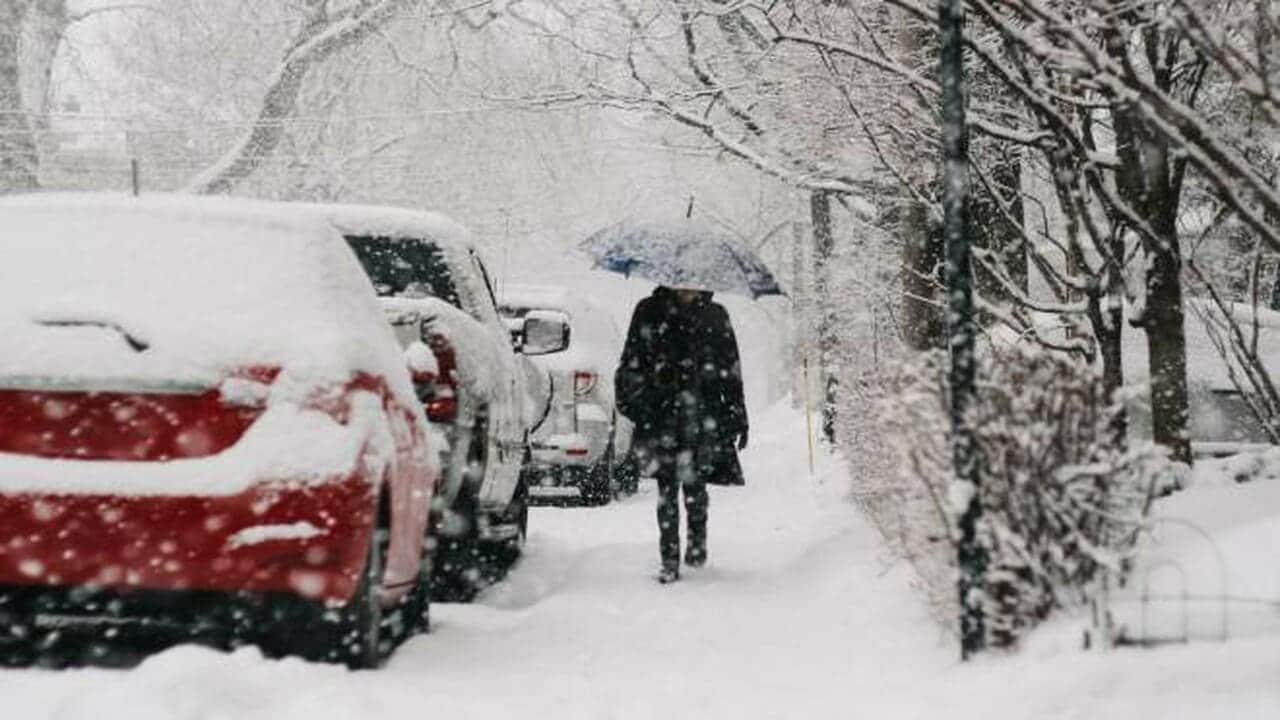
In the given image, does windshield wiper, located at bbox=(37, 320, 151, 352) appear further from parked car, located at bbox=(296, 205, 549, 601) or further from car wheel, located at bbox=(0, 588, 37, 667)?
parked car, located at bbox=(296, 205, 549, 601)

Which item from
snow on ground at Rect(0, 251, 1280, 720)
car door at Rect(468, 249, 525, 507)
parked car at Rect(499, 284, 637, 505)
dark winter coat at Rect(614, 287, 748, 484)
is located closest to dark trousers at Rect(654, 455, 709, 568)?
dark winter coat at Rect(614, 287, 748, 484)

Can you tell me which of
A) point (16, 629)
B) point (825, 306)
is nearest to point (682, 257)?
point (16, 629)

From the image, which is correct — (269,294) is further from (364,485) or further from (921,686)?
(921,686)

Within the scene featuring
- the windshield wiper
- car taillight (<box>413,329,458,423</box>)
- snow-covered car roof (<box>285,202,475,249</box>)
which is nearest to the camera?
the windshield wiper

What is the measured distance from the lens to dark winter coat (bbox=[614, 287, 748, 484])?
957 cm

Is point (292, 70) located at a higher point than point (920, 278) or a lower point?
higher

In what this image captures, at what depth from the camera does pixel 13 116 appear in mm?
27969

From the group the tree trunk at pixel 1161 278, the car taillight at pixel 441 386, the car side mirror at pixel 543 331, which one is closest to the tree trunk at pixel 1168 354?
the tree trunk at pixel 1161 278

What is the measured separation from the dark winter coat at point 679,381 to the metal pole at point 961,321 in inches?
169

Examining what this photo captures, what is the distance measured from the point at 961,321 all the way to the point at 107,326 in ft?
9.17

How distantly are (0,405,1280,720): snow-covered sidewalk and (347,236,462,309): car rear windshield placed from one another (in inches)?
66.9

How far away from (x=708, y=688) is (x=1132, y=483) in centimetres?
176

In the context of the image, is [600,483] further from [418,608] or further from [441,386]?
[418,608]

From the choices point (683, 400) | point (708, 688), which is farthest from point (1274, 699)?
point (683, 400)
